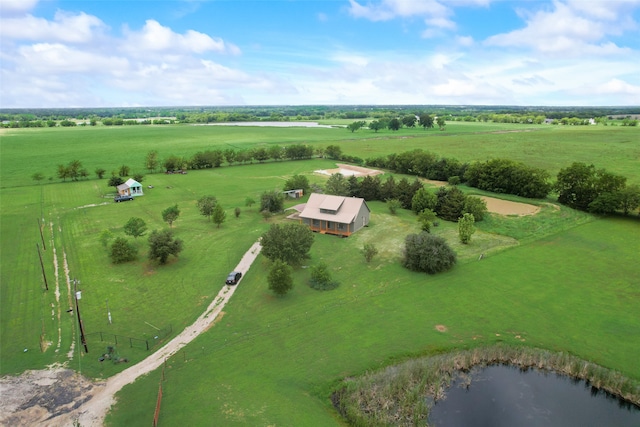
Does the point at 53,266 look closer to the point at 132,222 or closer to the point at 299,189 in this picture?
the point at 132,222

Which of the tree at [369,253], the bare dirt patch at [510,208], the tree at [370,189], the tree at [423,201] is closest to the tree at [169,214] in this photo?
the tree at [369,253]

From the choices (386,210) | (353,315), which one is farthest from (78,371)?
(386,210)

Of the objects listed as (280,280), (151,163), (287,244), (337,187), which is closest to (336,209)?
(287,244)

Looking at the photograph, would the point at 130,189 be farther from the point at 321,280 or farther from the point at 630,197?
the point at 630,197

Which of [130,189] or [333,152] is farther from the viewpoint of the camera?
[333,152]

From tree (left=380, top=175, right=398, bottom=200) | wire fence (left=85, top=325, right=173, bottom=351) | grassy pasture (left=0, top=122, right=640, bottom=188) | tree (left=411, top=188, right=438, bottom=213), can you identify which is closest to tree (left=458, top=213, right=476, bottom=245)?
tree (left=411, top=188, right=438, bottom=213)

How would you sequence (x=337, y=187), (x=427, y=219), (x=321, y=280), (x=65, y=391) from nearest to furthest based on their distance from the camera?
(x=65, y=391), (x=321, y=280), (x=427, y=219), (x=337, y=187)
